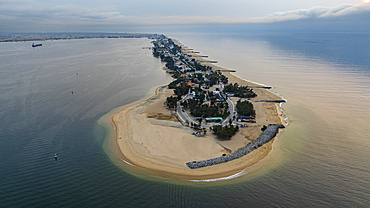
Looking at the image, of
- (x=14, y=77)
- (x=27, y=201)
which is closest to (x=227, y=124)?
(x=27, y=201)

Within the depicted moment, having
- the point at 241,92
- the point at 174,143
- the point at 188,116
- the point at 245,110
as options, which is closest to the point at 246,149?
the point at 174,143

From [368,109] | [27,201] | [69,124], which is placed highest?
[368,109]

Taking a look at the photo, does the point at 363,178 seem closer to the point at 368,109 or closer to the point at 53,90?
the point at 368,109

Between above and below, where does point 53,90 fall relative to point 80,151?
above

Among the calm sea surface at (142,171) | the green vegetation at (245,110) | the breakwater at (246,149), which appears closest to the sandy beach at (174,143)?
the breakwater at (246,149)

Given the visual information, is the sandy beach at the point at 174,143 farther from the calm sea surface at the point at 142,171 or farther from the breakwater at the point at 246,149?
the calm sea surface at the point at 142,171

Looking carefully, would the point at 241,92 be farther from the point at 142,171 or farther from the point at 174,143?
the point at 142,171
